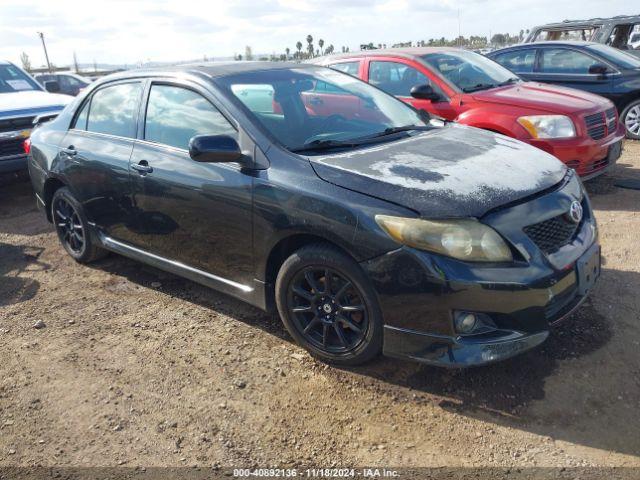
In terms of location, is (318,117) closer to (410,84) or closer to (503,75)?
(410,84)

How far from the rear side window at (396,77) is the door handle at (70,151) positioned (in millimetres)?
3554

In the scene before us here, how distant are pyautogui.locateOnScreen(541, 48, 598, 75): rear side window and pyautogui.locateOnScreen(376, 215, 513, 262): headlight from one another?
692 cm

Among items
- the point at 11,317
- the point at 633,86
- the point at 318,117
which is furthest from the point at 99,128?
the point at 633,86

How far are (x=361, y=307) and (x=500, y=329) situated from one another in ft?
2.29

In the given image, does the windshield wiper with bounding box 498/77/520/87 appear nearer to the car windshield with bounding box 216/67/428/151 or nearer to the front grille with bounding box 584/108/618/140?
the front grille with bounding box 584/108/618/140

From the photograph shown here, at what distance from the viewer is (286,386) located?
10.1 feet

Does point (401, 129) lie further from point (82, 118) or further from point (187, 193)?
point (82, 118)

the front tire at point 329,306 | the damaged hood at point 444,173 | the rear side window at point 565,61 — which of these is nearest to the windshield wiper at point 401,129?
the damaged hood at point 444,173

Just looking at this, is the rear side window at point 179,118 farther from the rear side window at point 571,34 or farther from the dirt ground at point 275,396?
the rear side window at point 571,34

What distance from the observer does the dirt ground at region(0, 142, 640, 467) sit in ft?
8.44

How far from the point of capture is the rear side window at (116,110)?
13.5ft

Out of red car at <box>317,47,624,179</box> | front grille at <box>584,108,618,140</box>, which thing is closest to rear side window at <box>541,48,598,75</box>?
red car at <box>317,47,624,179</box>

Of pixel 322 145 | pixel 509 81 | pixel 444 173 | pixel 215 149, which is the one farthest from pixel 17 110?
pixel 444 173

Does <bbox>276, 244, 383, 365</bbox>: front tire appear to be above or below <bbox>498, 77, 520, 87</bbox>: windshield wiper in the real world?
below
